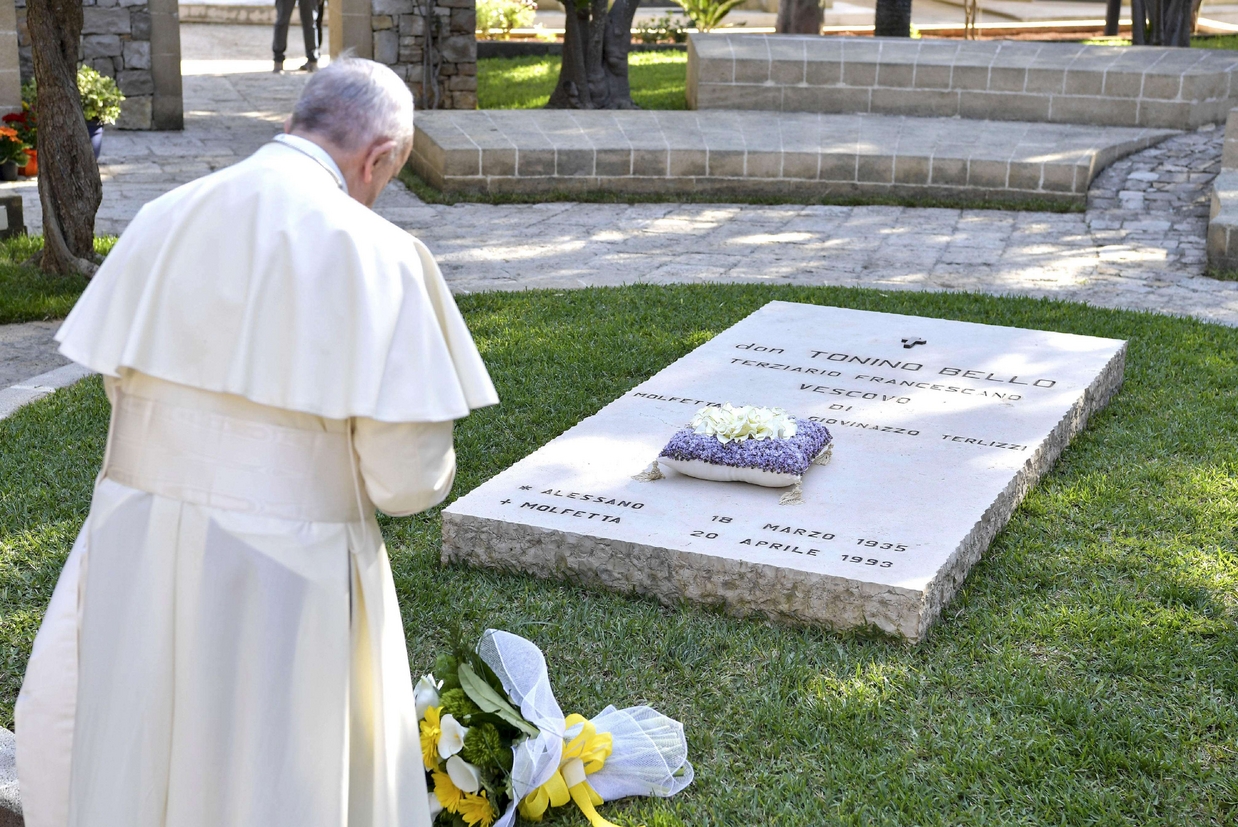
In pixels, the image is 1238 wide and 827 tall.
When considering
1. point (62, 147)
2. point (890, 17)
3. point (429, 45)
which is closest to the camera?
point (62, 147)

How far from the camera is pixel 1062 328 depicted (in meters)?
6.60

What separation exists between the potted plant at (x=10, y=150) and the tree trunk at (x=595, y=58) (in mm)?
5368

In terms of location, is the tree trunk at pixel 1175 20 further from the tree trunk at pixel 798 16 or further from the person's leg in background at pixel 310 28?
the person's leg in background at pixel 310 28

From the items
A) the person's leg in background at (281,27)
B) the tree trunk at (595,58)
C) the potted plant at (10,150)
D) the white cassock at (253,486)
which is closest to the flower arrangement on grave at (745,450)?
A: the white cassock at (253,486)

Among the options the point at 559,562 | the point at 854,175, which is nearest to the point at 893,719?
the point at 559,562

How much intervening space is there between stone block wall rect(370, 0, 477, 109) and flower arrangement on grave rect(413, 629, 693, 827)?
1035 cm

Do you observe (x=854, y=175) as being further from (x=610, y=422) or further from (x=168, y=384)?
(x=168, y=384)

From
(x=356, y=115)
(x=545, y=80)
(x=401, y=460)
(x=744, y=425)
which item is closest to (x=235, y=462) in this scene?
(x=401, y=460)

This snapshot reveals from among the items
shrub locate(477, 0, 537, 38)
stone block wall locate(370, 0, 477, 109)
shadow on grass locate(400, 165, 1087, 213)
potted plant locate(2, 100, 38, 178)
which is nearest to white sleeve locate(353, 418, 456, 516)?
shadow on grass locate(400, 165, 1087, 213)

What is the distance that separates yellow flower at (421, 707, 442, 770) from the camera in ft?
9.32

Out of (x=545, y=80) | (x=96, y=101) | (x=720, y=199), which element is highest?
(x=545, y=80)

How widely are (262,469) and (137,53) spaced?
1157 centimetres

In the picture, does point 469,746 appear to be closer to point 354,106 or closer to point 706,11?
point 354,106

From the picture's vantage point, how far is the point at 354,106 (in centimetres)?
203
